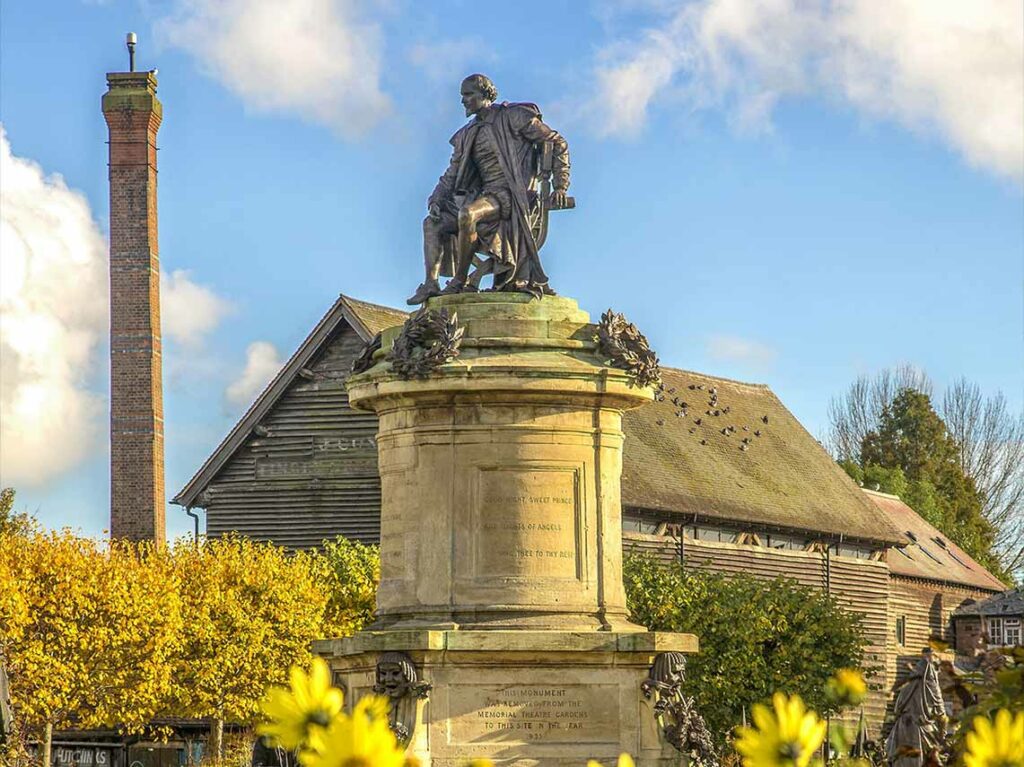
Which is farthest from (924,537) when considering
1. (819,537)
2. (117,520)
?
(117,520)

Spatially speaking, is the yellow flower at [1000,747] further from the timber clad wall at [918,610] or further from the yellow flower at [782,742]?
the timber clad wall at [918,610]

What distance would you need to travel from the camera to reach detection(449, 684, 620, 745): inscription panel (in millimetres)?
16312

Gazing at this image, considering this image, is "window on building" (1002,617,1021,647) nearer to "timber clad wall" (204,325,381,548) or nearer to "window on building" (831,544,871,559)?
"window on building" (831,544,871,559)

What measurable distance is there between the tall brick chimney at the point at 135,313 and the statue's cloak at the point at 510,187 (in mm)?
32281

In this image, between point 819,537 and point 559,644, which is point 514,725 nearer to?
point 559,644

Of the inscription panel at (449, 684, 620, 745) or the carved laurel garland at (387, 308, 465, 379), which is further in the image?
the carved laurel garland at (387, 308, 465, 379)

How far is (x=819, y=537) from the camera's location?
176 ft

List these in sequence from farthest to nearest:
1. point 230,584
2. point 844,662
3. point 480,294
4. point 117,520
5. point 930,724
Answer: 1. point 117,520
2. point 230,584
3. point 844,662
4. point 930,724
5. point 480,294

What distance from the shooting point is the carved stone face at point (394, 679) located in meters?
16.1

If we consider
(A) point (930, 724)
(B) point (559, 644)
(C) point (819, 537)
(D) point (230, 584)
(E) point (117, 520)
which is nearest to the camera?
(B) point (559, 644)

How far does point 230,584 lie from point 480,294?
80.3 feet

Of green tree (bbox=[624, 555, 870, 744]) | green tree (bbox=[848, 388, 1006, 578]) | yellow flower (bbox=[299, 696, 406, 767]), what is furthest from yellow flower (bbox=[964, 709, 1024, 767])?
green tree (bbox=[848, 388, 1006, 578])

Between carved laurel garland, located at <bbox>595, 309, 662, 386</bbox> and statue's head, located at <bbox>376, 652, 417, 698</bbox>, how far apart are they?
297 cm

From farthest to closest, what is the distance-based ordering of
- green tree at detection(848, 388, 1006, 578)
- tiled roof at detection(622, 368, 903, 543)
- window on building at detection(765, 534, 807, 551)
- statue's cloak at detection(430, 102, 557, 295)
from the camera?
green tree at detection(848, 388, 1006, 578), window on building at detection(765, 534, 807, 551), tiled roof at detection(622, 368, 903, 543), statue's cloak at detection(430, 102, 557, 295)
